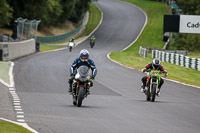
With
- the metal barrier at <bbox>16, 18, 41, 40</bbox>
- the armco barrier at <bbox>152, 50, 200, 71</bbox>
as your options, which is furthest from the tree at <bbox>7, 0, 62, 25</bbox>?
the armco barrier at <bbox>152, 50, 200, 71</bbox>

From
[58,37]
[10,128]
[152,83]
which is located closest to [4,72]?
[152,83]

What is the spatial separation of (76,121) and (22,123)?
4.39 ft

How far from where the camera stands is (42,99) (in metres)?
15.8

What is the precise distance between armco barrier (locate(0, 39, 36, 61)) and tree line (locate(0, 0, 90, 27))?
918 centimetres

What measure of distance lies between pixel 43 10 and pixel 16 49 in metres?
27.8

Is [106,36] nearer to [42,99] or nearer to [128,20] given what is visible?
[128,20]

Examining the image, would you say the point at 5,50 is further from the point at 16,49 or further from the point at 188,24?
the point at 188,24

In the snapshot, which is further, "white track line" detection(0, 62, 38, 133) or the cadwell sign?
the cadwell sign

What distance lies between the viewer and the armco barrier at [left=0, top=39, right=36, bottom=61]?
3356 centimetres

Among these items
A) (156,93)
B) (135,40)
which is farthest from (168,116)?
(135,40)

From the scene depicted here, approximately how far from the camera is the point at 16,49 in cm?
3759

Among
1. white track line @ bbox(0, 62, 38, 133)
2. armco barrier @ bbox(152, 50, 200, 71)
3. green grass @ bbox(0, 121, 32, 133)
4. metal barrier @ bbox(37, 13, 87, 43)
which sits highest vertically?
green grass @ bbox(0, 121, 32, 133)

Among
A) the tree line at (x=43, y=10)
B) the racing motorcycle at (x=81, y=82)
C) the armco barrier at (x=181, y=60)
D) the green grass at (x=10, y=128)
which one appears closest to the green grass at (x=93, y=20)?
the tree line at (x=43, y=10)

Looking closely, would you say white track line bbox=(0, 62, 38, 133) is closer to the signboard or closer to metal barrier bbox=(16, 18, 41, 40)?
the signboard
